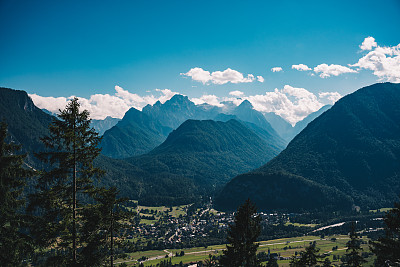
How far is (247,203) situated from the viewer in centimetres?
2823

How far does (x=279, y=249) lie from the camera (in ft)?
449

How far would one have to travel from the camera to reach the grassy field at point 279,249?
121688 millimetres

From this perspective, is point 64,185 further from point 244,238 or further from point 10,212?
point 244,238

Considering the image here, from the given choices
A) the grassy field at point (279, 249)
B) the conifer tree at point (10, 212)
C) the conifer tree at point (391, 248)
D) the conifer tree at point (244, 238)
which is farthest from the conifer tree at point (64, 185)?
the grassy field at point (279, 249)

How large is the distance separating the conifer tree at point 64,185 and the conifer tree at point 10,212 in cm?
146

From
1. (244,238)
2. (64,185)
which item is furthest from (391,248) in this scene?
(64,185)

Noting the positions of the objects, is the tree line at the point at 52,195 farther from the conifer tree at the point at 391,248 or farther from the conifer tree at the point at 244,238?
the conifer tree at the point at 391,248

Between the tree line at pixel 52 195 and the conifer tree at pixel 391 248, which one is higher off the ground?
the tree line at pixel 52 195

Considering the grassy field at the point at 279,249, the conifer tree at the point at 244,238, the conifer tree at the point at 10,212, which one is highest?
the conifer tree at the point at 10,212

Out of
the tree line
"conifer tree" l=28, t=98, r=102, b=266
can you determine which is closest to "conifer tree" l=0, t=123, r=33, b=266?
the tree line

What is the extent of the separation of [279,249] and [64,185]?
142979 millimetres

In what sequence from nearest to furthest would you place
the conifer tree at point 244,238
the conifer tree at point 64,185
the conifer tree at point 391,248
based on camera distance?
the conifer tree at point 64,185 → the conifer tree at point 391,248 → the conifer tree at point 244,238

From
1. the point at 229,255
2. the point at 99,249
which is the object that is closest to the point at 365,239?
the point at 229,255

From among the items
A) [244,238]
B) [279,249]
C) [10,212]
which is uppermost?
[10,212]
